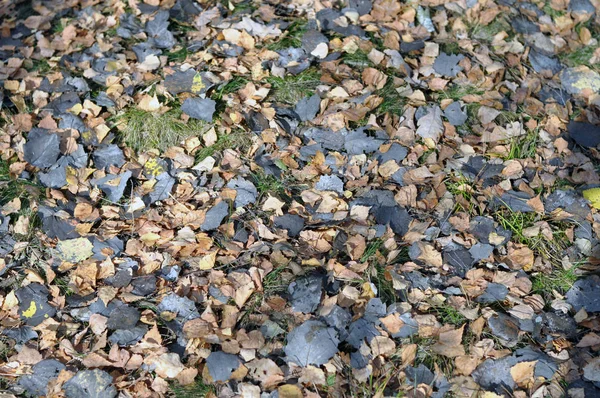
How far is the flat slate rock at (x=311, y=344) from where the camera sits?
102 inches

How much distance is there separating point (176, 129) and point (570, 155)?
2057 mm

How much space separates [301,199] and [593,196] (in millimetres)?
1420

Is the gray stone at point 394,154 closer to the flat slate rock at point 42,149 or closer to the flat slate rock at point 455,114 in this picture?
the flat slate rock at point 455,114

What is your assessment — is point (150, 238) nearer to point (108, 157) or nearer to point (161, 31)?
point (108, 157)

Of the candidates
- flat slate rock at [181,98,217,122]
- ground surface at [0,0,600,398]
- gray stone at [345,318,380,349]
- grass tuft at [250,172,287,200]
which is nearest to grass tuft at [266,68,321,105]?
ground surface at [0,0,600,398]

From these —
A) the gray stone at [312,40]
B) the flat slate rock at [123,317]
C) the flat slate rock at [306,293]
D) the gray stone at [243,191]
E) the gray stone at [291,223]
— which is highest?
the gray stone at [312,40]

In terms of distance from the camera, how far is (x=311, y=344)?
2.62 m

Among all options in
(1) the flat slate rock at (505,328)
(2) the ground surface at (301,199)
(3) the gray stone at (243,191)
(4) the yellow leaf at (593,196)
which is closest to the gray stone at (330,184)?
(2) the ground surface at (301,199)

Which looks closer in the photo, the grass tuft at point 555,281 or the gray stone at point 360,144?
the grass tuft at point 555,281

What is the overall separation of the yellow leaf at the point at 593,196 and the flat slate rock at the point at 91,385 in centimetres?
233

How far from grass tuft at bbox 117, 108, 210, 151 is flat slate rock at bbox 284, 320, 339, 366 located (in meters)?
1.30

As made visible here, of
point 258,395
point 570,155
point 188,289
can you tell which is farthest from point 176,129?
point 570,155

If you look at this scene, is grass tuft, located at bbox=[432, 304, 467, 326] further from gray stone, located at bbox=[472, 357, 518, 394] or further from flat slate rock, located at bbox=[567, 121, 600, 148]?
flat slate rock, located at bbox=[567, 121, 600, 148]

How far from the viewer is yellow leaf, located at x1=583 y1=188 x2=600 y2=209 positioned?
3.15 m
